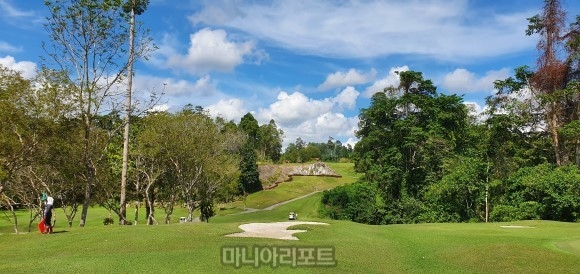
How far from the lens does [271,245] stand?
48.1ft

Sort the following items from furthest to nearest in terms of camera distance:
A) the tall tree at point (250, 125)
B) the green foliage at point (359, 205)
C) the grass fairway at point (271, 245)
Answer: the tall tree at point (250, 125)
the green foliage at point (359, 205)
the grass fairway at point (271, 245)

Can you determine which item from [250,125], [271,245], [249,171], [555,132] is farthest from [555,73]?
[250,125]

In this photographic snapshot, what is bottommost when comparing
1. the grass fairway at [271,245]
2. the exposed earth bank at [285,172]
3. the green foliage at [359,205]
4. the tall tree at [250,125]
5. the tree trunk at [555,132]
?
the green foliage at [359,205]

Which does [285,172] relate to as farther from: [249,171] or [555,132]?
[555,132]

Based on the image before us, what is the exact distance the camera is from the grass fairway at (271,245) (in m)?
11.6

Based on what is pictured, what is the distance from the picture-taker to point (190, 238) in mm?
16219

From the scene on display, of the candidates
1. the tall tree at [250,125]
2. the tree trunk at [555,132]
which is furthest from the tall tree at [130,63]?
the tall tree at [250,125]

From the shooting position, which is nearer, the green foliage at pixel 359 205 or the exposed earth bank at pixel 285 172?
the green foliage at pixel 359 205

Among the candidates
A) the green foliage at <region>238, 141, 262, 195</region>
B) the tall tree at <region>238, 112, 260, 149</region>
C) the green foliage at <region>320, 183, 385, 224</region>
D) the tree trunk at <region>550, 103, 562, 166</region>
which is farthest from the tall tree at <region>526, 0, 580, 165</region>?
the tall tree at <region>238, 112, 260, 149</region>

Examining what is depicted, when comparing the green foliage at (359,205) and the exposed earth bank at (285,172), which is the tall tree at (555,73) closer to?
the green foliage at (359,205)

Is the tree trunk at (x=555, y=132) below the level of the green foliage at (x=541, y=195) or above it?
above


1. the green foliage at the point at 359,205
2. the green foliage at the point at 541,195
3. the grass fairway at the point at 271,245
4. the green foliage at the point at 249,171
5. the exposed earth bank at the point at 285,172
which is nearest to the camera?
the grass fairway at the point at 271,245

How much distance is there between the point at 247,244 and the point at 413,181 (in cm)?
3894

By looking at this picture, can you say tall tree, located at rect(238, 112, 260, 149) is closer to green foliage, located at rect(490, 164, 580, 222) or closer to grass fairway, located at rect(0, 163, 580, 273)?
green foliage, located at rect(490, 164, 580, 222)
